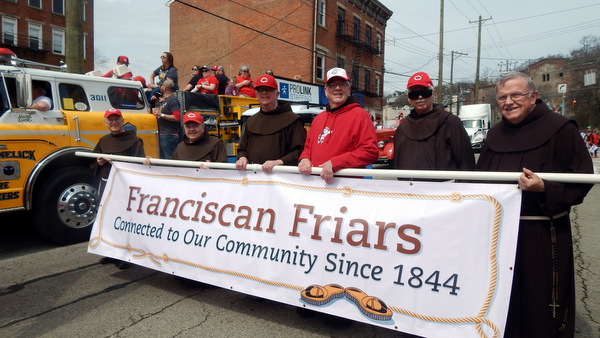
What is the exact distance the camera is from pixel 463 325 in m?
2.34

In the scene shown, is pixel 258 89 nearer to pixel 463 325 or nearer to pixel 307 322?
pixel 307 322

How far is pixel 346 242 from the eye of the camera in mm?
2762

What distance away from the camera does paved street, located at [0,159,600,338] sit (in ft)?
10.1

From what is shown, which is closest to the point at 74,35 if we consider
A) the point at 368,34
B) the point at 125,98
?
the point at 125,98

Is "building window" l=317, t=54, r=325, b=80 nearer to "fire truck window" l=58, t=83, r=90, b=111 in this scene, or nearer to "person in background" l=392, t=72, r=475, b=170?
"fire truck window" l=58, t=83, r=90, b=111

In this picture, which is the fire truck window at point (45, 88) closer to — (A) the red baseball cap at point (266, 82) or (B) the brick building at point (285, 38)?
(A) the red baseball cap at point (266, 82)

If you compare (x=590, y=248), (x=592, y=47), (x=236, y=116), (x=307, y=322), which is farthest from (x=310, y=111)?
(x=592, y=47)

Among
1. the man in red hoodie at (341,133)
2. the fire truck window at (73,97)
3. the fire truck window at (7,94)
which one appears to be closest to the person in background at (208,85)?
the fire truck window at (73,97)

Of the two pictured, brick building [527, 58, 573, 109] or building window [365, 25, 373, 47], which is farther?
brick building [527, 58, 573, 109]

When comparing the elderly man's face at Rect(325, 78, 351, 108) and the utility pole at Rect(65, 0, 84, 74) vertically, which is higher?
the utility pole at Rect(65, 0, 84, 74)

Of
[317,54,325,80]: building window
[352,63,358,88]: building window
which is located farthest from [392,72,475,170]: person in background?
[352,63,358,88]: building window

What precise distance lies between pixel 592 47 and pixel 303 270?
55822mm

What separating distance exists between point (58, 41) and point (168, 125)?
1364 inches

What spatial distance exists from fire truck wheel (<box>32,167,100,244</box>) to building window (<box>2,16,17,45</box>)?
33.3 metres
